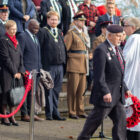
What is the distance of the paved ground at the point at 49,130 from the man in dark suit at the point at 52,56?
419mm

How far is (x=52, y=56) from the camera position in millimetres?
10641

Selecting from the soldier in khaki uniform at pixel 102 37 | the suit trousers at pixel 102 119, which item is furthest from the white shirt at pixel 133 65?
the soldier in khaki uniform at pixel 102 37

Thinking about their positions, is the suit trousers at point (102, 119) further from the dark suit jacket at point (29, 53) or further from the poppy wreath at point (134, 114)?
the dark suit jacket at point (29, 53)

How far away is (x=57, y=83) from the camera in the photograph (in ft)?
35.4

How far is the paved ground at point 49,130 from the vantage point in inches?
343

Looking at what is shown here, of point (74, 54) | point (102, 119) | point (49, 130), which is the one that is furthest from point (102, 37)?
point (102, 119)

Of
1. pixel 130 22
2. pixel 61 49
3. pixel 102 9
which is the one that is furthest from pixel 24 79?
pixel 102 9

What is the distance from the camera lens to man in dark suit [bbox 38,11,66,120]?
10.6m

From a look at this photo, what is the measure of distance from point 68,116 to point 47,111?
830 millimetres

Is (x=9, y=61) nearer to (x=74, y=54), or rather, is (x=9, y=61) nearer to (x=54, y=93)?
(x=54, y=93)

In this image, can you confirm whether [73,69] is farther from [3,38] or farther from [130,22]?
[130,22]

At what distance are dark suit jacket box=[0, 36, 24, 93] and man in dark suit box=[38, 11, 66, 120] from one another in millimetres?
1132

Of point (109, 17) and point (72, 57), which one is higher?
point (109, 17)

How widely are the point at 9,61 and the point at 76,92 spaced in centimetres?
235
